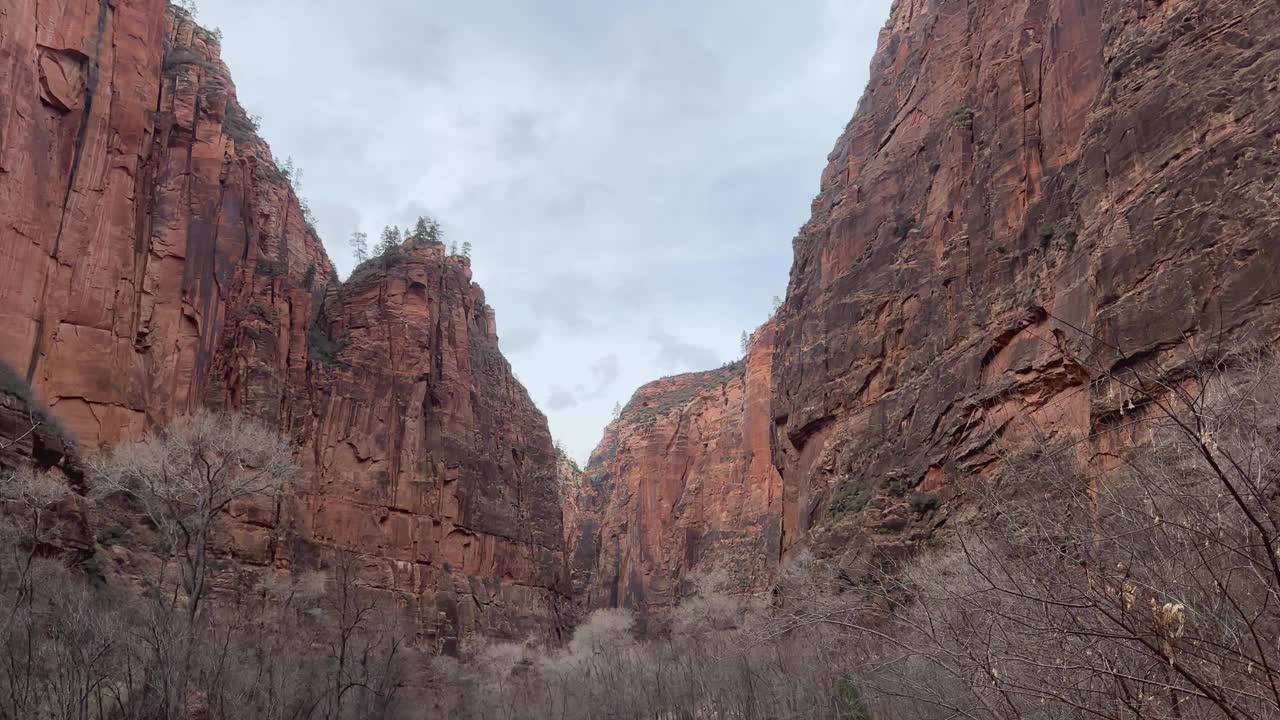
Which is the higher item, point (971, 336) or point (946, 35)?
point (946, 35)

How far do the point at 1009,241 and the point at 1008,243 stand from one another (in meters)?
0.09

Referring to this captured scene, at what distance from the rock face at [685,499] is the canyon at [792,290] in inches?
84.4

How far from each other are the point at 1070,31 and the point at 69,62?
4444cm

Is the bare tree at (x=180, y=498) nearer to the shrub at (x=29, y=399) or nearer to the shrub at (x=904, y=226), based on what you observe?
the shrub at (x=29, y=399)

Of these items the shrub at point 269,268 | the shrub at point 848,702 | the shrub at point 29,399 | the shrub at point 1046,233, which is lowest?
the shrub at point 848,702

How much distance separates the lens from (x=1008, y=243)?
38.3m

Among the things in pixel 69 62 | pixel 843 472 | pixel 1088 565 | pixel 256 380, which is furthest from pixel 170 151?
pixel 1088 565

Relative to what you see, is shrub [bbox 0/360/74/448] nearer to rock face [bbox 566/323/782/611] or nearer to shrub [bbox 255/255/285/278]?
shrub [bbox 255/255/285/278]

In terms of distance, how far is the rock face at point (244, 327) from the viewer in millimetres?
43531

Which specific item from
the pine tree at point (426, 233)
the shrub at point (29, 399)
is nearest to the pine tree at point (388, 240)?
the pine tree at point (426, 233)

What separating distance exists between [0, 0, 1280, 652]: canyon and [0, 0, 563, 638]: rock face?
0.62 feet

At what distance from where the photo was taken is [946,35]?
4884cm

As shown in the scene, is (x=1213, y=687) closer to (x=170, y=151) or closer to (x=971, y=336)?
(x=971, y=336)

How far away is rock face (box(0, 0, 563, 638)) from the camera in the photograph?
4353 centimetres
